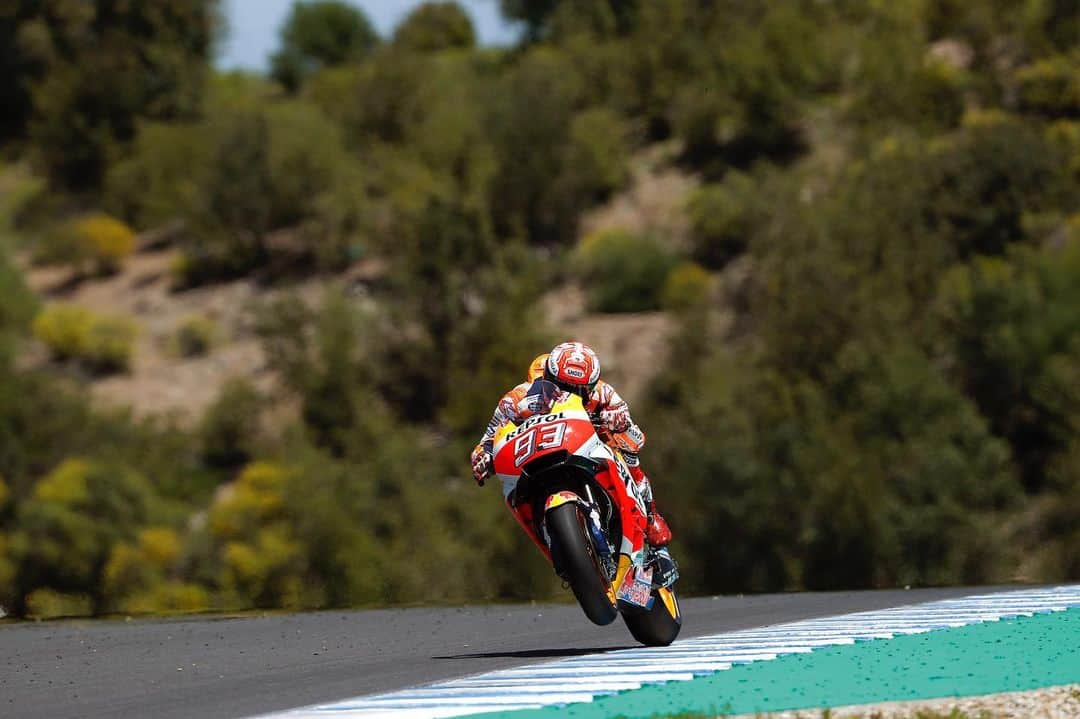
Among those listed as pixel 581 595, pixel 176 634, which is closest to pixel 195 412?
pixel 176 634

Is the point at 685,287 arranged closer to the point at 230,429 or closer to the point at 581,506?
the point at 230,429

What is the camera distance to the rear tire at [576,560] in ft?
36.7

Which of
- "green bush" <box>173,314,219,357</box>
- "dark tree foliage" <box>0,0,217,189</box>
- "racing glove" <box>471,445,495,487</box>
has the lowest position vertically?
"green bush" <box>173,314,219,357</box>

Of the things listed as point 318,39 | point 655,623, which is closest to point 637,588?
point 655,623

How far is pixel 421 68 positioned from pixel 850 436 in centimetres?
4101

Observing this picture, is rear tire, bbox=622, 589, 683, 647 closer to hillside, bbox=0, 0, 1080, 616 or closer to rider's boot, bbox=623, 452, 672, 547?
rider's boot, bbox=623, 452, 672, 547

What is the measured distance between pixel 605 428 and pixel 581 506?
2.45ft

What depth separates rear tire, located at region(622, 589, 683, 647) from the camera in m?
12.3

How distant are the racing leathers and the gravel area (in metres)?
3.14

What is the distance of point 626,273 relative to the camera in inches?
2427

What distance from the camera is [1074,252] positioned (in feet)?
165

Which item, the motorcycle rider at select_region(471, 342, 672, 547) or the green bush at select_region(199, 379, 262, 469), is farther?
the green bush at select_region(199, 379, 262, 469)

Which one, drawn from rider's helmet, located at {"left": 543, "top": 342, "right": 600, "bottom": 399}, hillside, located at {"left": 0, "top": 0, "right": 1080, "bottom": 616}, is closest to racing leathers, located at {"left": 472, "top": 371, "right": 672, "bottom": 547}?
rider's helmet, located at {"left": 543, "top": 342, "right": 600, "bottom": 399}

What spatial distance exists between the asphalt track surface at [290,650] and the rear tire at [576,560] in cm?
70
